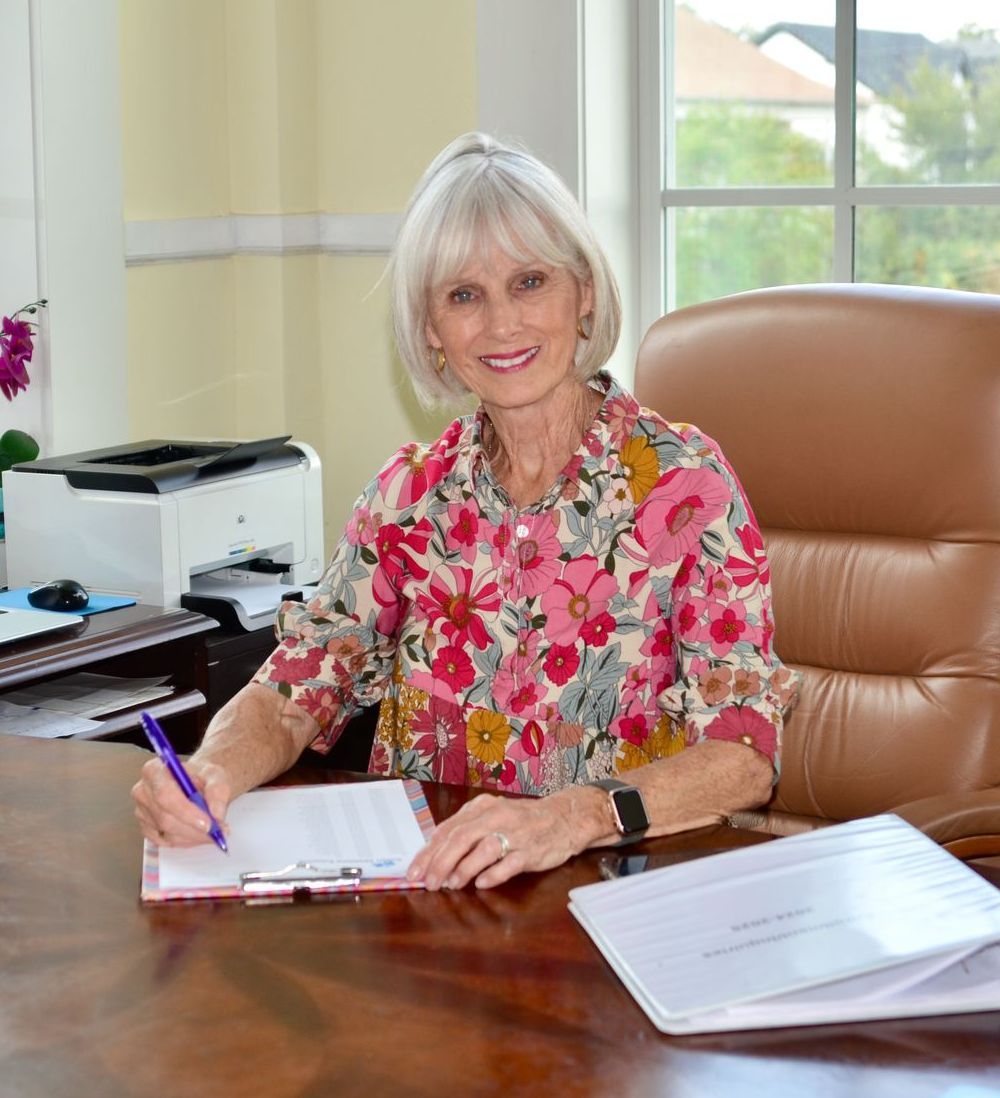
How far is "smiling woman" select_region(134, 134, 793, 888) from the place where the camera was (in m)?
1.70

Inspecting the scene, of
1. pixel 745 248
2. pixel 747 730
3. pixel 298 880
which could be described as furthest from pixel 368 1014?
pixel 745 248

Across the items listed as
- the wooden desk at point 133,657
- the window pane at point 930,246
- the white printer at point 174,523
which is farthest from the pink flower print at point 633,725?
the window pane at point 930,246

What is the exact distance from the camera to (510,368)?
182cm

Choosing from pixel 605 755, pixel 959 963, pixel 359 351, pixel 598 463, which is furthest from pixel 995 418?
pixel 359 351

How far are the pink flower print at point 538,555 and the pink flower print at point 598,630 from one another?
0.06m

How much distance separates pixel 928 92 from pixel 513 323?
1.39 meters

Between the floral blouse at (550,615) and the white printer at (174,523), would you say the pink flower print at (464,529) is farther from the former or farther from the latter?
the white printer at (174,523)

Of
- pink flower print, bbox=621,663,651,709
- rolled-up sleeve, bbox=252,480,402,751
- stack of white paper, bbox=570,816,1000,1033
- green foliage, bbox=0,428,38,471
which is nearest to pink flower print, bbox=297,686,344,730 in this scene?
rolled-up sleeve, bbox=252,480,402,751

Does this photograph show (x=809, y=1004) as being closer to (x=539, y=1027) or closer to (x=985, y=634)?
(x=539, y=1027)

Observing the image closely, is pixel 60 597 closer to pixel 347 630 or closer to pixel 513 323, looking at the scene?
pixel 347 630

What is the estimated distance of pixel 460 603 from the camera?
1798mm

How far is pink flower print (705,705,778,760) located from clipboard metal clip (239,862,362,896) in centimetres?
45

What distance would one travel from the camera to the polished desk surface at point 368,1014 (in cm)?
99

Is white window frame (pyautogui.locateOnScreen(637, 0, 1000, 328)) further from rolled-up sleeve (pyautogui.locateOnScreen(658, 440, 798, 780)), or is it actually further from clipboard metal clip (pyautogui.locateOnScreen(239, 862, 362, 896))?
clipboard metal clip (pyautogui.locateOnScreen(239, 862, 362, 896))
